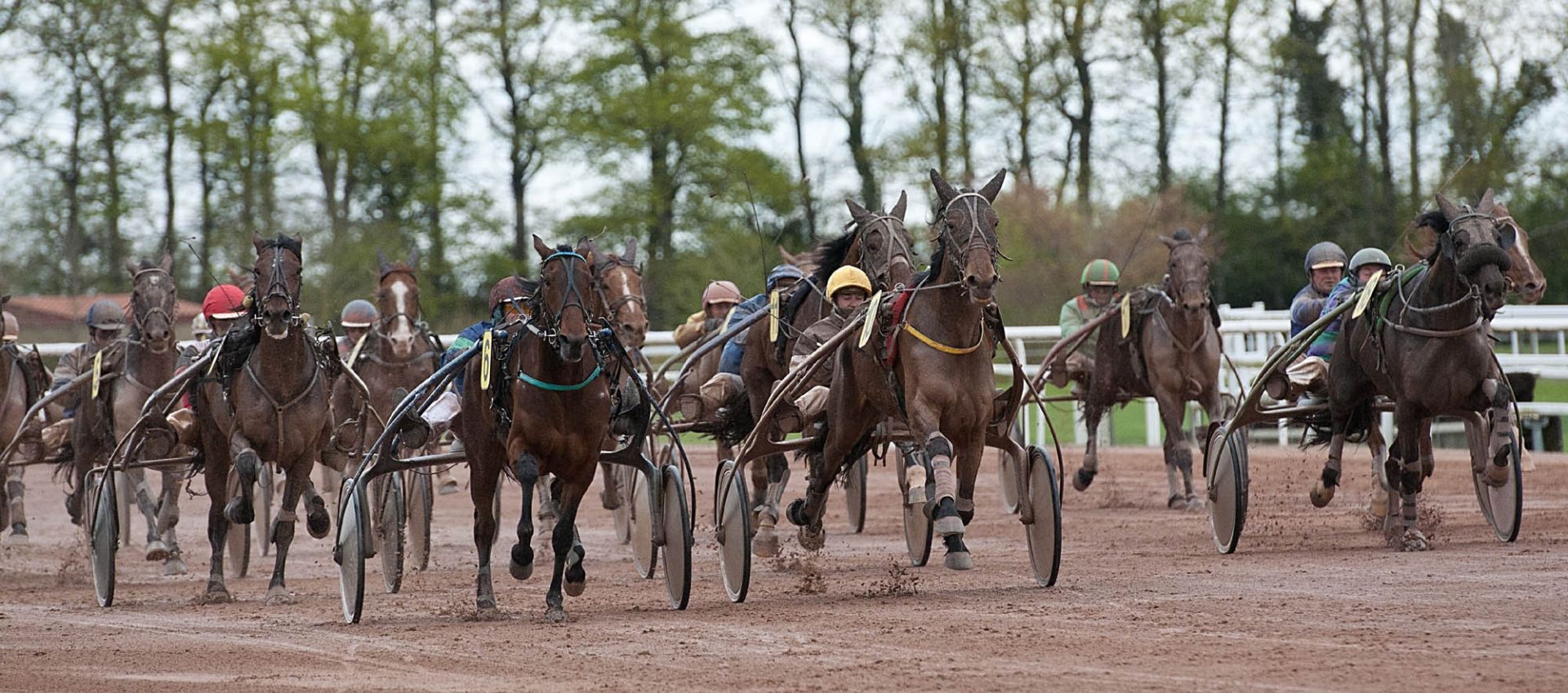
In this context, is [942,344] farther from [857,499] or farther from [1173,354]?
[1173,354]

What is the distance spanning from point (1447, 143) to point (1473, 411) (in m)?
21.2

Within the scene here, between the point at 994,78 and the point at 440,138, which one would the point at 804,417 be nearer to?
the point at 994,78

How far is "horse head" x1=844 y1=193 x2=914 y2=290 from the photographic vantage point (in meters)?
10.2

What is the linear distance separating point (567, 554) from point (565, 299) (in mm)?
1276

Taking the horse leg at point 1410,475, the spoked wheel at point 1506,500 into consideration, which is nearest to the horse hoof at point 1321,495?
the horse leg at point 1410,475

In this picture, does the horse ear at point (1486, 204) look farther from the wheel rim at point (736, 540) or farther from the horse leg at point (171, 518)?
the horse leg at point (171, 518)

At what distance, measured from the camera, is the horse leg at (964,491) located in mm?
8680

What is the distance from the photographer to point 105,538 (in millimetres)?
10094

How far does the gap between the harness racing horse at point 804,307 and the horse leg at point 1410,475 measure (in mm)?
2743

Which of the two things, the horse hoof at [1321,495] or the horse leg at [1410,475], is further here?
the horse hoof at [1321,495]

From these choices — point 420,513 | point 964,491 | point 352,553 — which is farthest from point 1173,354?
point 352,553

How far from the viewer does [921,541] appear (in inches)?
411

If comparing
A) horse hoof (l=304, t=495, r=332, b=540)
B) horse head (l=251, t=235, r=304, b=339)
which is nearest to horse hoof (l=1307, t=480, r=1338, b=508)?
horse hoof (l=304, t=495, r=332, b=540)

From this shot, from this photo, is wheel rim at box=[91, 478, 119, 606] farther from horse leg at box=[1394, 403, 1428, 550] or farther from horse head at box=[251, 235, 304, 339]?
horse leg at box=[1394, 403, 1428, 550]
